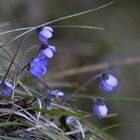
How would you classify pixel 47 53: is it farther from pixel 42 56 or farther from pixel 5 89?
pixel 5 89

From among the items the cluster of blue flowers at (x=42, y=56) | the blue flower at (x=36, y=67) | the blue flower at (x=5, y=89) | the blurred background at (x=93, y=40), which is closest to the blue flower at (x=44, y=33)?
the cluster of blue flowers at (x=42, y=56)

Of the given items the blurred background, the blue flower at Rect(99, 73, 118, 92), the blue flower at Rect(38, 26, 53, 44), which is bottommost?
the blue flower at Rect(99, 73, 118, 92)

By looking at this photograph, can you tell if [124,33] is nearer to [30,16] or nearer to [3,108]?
[30,16]

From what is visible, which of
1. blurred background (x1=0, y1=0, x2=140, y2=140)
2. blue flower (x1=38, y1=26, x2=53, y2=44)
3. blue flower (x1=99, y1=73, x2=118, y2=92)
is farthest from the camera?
blurred background (x1=0, y1=0, x2=140, y2=140)

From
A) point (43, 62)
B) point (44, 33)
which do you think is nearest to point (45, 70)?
point (43, 62)

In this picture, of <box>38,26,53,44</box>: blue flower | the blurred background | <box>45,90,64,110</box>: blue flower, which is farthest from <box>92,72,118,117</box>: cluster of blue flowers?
the blurred background

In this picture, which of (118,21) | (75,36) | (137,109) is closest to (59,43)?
(75,36)

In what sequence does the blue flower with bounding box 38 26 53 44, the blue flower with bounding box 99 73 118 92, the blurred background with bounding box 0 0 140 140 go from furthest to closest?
the blurred background with bounding box 0 0 140 140 → the blue flower with bounding box 99 73 118 92 → the blue flower with bounding box 38 26 53 44

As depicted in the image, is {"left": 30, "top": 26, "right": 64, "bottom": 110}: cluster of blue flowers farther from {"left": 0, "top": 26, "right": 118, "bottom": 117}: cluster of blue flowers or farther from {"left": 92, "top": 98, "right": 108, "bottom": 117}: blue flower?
{"left": 92, "top": 98, "right": 108, "bottom": 117}: blue flower

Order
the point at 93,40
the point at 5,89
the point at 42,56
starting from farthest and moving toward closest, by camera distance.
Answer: the point at 93,40 → the point at 42,56 → the point at 5,89
